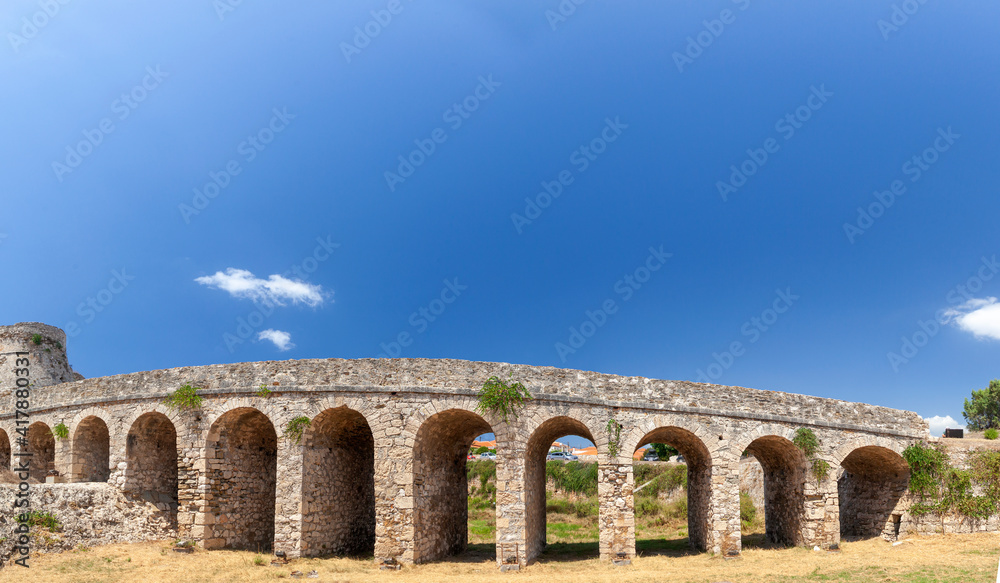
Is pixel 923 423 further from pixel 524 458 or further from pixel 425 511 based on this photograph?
pixel 425 511

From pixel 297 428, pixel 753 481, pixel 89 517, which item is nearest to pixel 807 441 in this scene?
pixel 753 481

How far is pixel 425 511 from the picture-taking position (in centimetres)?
Result: 1730

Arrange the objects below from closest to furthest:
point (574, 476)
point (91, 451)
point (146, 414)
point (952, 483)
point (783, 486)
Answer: point (146, 414) → point (952, 483) → point (783, 486) → point (91, 451) → point (574, 476)

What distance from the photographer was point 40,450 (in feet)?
74.4

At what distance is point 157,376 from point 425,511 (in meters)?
9.24

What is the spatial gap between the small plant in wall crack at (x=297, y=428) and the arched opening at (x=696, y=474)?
30.3 feet

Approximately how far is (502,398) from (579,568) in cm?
489

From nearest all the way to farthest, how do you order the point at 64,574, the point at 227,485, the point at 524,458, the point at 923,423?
1. the point at 64,574
2. the point at 524,458
3. the point at 227,485
4. the point at 923,423

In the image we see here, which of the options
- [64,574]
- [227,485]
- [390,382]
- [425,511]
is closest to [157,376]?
[227,485]

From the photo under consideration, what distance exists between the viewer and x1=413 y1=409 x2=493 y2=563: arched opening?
1705 cm

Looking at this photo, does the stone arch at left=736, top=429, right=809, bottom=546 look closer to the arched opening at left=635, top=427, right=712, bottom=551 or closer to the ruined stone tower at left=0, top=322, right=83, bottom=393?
the arched opening at left=635, top=427, right=712, bottom=551

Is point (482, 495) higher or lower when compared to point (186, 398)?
lower

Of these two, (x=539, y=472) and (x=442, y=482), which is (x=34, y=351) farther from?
(x=539, y=472)

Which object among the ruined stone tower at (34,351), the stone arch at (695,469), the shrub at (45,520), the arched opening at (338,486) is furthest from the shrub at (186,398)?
the ruined stone tower at (34,351)
